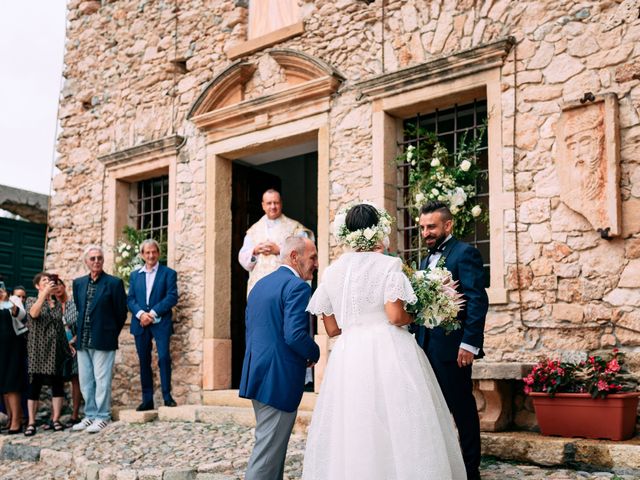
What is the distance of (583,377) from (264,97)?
180 inches

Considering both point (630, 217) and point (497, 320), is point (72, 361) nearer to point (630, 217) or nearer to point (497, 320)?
point (497, 320)

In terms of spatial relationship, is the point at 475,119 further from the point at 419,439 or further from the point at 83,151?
the point at 83,151

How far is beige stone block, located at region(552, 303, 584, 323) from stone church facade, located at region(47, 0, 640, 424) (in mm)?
11

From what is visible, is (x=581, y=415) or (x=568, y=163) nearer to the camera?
(x=581, y=415)

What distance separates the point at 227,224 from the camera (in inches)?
340

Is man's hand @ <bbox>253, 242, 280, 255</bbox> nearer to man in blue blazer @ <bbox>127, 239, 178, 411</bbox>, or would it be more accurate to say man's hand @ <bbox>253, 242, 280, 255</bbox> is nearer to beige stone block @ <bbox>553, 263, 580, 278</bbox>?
man in blue blazer @ <bbox>127, 239, 178, 411</bbox>

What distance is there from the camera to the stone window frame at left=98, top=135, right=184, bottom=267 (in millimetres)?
9016

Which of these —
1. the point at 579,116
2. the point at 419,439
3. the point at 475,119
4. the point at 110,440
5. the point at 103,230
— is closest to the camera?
the point at 419,439

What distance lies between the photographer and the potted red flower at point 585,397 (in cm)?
496

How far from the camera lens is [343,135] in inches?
294

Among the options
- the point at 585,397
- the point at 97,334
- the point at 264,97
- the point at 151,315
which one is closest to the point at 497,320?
the point at 585,397

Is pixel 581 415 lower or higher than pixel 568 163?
lower

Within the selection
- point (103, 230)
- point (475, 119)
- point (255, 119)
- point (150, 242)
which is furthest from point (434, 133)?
point (103, 230)

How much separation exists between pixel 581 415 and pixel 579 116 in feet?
7.55
